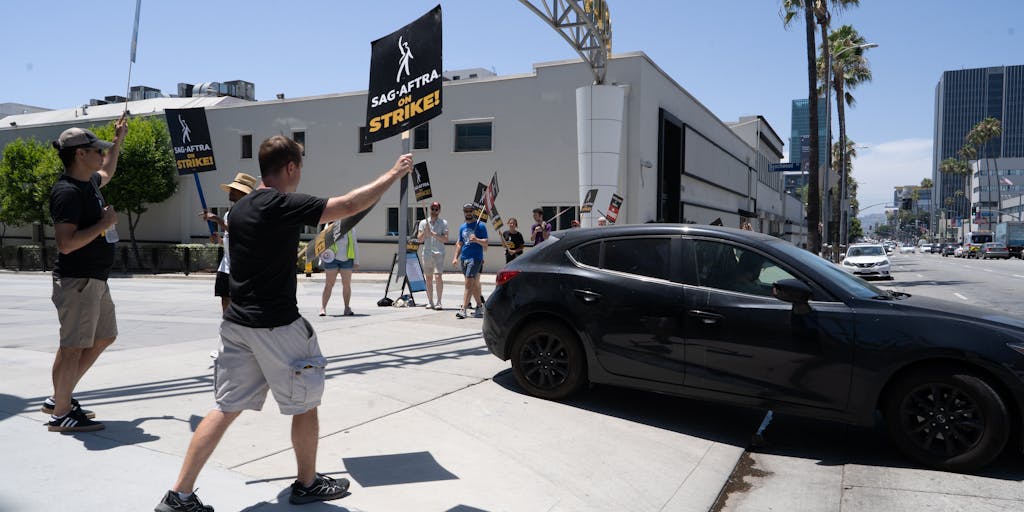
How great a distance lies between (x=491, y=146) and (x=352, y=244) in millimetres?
14056

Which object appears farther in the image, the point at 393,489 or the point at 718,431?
the point at 718,431

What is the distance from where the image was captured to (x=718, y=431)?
504 cm

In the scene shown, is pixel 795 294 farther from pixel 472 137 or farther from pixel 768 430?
pixel 472 137

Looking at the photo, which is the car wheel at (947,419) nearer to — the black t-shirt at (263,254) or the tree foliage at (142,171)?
the black t-shirt at (263,254)

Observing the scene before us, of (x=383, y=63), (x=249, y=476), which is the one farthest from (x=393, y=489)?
(x=383, y=63)

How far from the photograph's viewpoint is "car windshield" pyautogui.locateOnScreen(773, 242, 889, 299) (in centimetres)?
464

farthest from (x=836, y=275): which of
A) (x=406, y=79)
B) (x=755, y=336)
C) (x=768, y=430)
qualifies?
(x=406, y=79)

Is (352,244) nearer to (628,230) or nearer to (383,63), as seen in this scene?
(383,63)

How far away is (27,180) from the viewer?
29.8 m

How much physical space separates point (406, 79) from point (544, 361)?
5997mm

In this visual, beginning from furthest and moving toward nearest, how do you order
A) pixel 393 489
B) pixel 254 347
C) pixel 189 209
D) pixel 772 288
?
pixel 189 209 < pixel 772 288 < pixel 393 489 < pixel 254 347

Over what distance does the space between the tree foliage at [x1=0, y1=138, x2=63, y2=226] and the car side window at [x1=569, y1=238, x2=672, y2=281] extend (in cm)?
3198

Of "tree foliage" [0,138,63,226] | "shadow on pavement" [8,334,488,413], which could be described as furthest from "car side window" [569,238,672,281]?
"tree foliage" [0,138,63,226]

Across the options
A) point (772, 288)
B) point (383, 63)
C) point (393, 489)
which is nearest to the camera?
point (393, 489)
